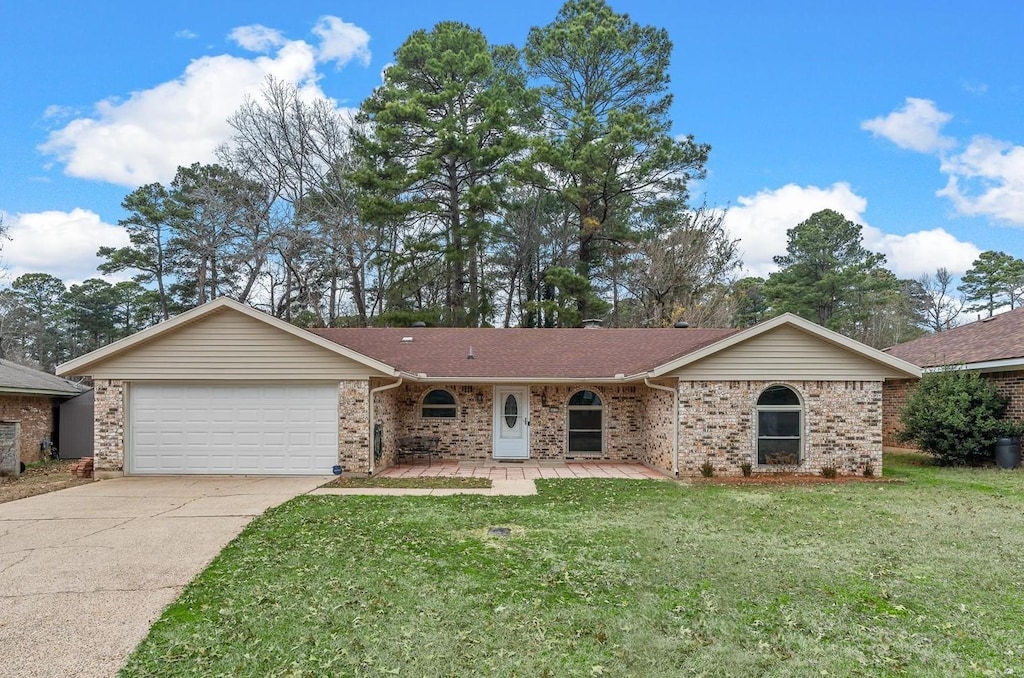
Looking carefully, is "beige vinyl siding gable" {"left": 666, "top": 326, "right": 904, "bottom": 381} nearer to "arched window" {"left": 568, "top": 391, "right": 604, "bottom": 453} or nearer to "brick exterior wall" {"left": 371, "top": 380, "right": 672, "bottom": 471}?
"brick exterior wall" {"left": 371, "top": 380, "right": 672, "bottom": 471}

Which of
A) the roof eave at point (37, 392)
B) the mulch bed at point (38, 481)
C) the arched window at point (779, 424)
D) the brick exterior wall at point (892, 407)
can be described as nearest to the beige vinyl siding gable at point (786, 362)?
the arched window at point (779, 424)

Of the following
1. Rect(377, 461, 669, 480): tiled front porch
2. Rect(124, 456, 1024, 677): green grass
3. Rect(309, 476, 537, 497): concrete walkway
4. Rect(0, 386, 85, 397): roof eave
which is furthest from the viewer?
Rect(0, 386, 85, 397): roof eave

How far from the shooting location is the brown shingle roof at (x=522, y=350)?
13.5 m

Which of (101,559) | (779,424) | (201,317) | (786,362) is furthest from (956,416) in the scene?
(201,317)

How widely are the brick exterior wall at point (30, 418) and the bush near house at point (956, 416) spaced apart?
20.2m

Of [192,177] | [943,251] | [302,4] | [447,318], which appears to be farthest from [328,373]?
[943,251]

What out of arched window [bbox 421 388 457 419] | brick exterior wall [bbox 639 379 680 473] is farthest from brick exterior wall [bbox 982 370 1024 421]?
arched window [bbox 421 388 457 419]

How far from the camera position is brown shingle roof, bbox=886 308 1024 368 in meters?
13.0

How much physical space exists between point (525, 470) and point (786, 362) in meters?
5.63

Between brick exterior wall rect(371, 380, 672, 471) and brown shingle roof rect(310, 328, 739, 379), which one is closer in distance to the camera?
brown shingle roof rect(310, 328, 739, 379)

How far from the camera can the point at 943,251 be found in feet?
121

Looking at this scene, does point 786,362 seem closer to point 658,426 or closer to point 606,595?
point 658,426

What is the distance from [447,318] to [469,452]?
10.5 metres

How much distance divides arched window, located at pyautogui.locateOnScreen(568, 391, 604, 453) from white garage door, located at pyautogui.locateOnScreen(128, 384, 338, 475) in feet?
18.2
